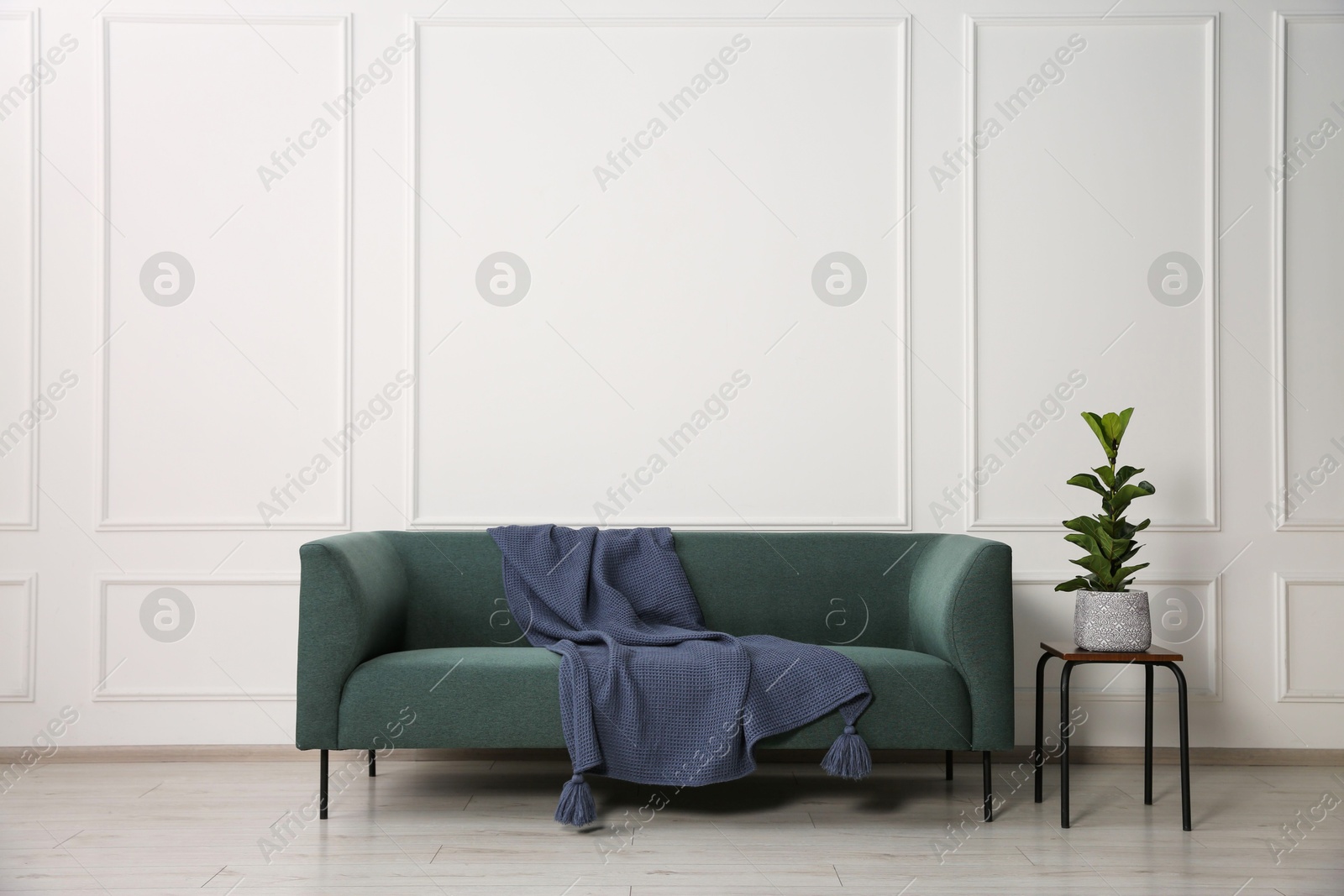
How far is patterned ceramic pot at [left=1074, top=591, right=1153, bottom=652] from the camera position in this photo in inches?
104

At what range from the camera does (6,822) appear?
2547 mm

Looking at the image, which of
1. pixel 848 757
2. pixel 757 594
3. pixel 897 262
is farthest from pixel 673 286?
pixel 848 757

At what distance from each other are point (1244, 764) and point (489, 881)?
8.66 feet

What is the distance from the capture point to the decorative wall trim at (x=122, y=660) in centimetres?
327

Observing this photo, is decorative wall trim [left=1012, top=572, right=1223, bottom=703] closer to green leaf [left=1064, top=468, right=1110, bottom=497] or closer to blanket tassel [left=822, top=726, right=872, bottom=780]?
green leaf [left=1064, top=468, right=1110, bottom=497]

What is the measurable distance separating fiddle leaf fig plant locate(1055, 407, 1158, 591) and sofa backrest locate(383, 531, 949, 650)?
0.48 meters

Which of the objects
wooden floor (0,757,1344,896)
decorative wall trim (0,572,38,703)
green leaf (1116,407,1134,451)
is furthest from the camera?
decorative wall trim (0,572,38,703)

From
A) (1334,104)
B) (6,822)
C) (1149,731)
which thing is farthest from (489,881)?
(1334,104)

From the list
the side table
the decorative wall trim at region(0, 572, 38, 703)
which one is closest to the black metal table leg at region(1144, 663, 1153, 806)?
the side table

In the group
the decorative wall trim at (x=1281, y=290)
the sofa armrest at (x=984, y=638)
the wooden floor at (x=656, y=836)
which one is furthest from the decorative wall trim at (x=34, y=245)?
the decorative wall trim at (x=1281, y=290)

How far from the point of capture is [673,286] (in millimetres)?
3373

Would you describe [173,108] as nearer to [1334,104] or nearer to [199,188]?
[199,188]

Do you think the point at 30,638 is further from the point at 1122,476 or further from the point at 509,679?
the point at 1122,476

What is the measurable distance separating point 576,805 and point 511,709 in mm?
302
